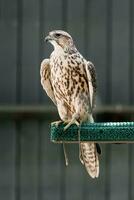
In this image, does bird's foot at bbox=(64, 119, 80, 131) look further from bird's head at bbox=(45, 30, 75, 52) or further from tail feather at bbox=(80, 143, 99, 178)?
bird's head at bbox=(45, 30, 75, 52)

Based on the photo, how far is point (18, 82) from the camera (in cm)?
702

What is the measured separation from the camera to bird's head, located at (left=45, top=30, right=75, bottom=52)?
5.08 metres

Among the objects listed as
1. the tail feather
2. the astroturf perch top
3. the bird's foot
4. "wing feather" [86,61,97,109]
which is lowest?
the tail feather

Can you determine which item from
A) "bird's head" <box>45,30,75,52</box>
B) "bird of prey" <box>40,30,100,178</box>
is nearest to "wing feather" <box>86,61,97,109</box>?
"bird of prey" <box>40,30,100,178</box>

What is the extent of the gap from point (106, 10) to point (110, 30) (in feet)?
0.41

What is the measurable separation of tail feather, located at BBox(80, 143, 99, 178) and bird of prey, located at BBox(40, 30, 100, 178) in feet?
0.08

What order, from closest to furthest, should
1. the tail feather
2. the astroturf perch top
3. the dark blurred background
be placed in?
the astroturf perch top
the tail feather
the dark blurred background

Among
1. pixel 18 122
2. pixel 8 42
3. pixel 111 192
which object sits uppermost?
pixel 8 42

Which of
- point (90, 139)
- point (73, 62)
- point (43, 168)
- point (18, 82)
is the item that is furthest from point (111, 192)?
point (90, 139)

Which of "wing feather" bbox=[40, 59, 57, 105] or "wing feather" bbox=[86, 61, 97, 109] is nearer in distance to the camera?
"wing feather" bbox=[86, 61, 97, 109]

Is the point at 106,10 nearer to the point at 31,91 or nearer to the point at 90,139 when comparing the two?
the point at 31,91

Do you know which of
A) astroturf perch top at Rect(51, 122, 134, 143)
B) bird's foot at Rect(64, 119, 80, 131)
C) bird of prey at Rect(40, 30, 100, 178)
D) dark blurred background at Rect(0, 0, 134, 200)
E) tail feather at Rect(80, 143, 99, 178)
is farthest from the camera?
dark blurred background at Rect(0, 0, 134, 200)

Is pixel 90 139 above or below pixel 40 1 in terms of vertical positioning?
below

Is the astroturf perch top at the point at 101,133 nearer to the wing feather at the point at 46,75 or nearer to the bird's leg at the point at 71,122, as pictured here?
the bird's leg at the point at 71,122
